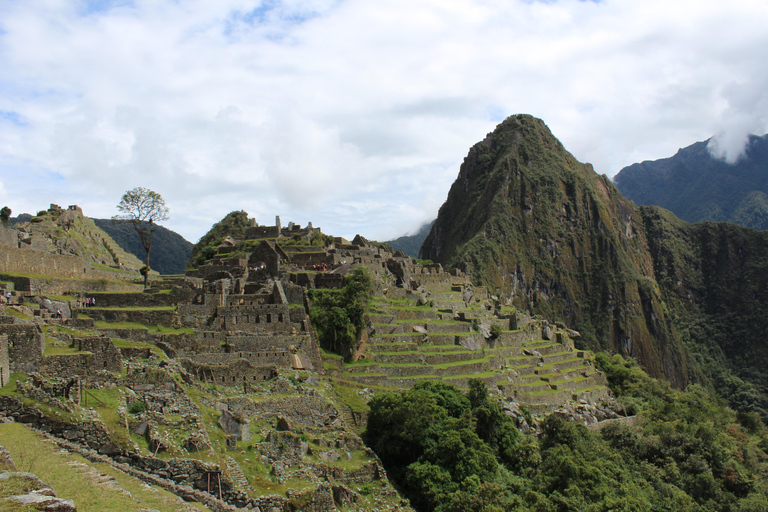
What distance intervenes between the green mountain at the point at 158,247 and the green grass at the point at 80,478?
74.8m

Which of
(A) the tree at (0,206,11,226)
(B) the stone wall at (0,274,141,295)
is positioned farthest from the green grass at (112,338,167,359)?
(A) the tree at (0,206,11,226)

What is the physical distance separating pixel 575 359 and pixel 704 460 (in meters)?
18.4

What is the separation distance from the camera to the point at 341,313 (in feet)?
115

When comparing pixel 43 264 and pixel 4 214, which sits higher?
pixel 4 214

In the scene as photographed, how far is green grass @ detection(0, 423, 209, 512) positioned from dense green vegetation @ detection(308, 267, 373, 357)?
20623 millimetres

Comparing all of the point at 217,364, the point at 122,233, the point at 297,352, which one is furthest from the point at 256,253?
the point at 122,233

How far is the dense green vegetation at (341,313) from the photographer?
34656 millimetres

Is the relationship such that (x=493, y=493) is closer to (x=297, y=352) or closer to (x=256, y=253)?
(x=297, y=352)

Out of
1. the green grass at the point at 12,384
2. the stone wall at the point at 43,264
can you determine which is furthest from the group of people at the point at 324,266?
the green grass at the point at 12,384

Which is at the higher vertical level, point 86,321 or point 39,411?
point 86,321

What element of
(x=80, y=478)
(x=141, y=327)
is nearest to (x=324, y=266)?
(x=141, y=327)

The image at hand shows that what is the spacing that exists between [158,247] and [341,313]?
222 feet

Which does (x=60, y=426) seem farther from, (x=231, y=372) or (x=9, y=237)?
(x=9, y=237)

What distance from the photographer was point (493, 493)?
27312mm
